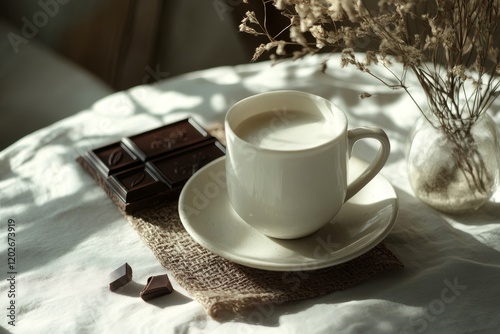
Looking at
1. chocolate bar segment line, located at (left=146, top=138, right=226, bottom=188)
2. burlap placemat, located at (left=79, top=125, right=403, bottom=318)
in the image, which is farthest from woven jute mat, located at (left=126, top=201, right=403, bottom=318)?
chocolate bar segment line, located at (left=146, top=138, right=226, bottom=188)

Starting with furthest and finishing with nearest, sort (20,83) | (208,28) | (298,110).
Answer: (208,28), (20,83), (298,110)

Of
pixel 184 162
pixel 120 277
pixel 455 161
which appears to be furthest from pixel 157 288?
pixel 455 161

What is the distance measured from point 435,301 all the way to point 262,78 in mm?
579

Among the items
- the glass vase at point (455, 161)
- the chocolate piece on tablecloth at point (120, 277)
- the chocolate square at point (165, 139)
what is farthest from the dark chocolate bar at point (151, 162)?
the glass vase at point (455, 161)

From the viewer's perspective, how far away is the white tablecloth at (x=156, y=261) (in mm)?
766

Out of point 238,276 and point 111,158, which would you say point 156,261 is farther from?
point 111,158

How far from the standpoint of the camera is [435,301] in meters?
0.78

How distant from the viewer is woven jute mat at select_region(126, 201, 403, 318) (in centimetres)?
78

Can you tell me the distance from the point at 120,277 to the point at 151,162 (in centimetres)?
23

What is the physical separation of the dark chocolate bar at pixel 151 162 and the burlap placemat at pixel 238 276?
0.23 ft

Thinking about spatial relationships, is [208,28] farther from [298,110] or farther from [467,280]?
[467,280]

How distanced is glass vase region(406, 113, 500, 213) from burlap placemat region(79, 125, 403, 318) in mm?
130

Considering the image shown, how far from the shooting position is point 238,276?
833 mm

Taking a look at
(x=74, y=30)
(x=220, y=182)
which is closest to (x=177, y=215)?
(x=220, y=182)
